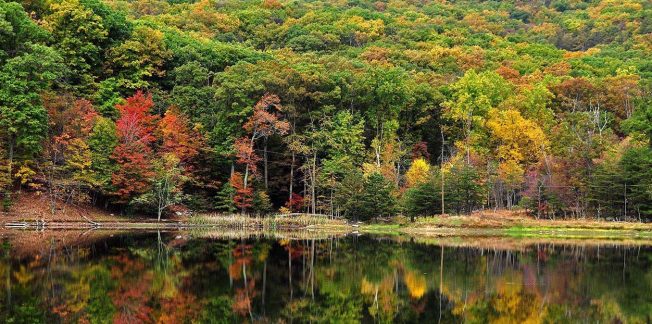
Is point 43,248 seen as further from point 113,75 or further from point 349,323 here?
Answer: point 113,75

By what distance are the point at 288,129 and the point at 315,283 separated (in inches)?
1581

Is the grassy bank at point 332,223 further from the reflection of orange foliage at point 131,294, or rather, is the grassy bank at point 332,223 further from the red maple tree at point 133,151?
the reflection of orange foliage at point 131,294

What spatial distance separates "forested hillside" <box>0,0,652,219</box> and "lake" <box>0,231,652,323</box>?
16.9 metres

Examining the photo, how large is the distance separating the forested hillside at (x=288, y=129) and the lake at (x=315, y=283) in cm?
1693

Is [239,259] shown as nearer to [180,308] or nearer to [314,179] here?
[180,308]

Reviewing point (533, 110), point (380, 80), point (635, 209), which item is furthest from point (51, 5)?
point (635, 209)

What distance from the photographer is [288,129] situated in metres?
63.5

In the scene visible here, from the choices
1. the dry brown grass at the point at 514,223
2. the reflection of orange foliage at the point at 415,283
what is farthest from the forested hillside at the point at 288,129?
the reflection of orange foliage at the point at 415,283

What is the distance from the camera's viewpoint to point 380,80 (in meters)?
70.2

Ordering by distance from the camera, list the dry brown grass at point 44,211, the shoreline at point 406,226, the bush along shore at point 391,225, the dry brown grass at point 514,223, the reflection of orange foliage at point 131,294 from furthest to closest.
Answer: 1. the dry brown grass at point 514,223
2. the bush along shore at point 391,225
3. the dry brown grass at point 44,211
4. the shoreline at point 406,226
5. the reflection of orange foliage at point 131,294

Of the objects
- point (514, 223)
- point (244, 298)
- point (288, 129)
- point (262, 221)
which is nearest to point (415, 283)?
point (244, 298)

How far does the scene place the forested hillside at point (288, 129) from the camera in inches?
2122

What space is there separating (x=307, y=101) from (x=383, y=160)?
900 cm

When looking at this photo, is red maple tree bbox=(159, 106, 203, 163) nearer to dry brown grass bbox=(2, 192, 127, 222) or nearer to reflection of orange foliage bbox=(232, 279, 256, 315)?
dry brown grass bbox=(2, 192, 127, 222)
